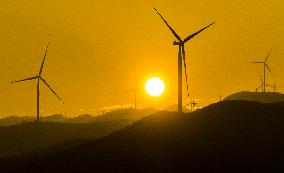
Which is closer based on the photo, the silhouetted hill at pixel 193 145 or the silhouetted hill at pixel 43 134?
the silhouetted hill at pixel 193 145

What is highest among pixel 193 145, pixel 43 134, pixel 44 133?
pixel 44 133

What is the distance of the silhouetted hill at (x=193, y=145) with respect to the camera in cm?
7994

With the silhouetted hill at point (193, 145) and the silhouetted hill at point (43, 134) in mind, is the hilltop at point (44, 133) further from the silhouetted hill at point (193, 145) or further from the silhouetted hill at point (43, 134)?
the silhouetted hill at point (193, 145)

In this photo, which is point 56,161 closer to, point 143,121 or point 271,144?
point 143,121

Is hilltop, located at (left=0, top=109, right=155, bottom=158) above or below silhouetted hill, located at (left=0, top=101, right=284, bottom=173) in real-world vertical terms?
above

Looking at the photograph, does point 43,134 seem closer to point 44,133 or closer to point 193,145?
point 44,133

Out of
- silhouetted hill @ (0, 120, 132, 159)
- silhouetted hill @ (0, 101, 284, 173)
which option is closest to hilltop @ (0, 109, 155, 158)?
silhouetted hill @ (0, 120, 132, 159)

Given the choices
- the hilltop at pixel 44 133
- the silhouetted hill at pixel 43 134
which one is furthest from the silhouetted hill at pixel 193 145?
the silhouetted hill at pixel 43 134

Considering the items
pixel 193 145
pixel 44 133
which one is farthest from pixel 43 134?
pixel 193 145

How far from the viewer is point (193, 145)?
8806 cm

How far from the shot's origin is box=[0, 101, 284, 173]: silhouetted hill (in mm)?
79938

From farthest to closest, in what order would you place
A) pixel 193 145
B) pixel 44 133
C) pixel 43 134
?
pixel 44 133 < pixel 43 134 < pixel 193 145

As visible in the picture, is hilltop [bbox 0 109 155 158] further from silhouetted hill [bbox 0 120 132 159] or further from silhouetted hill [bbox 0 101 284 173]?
silhouetted hill [bbox 0 101 284 173]

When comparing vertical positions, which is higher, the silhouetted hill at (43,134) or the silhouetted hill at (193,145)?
the silhouetted hill at (43,134)
